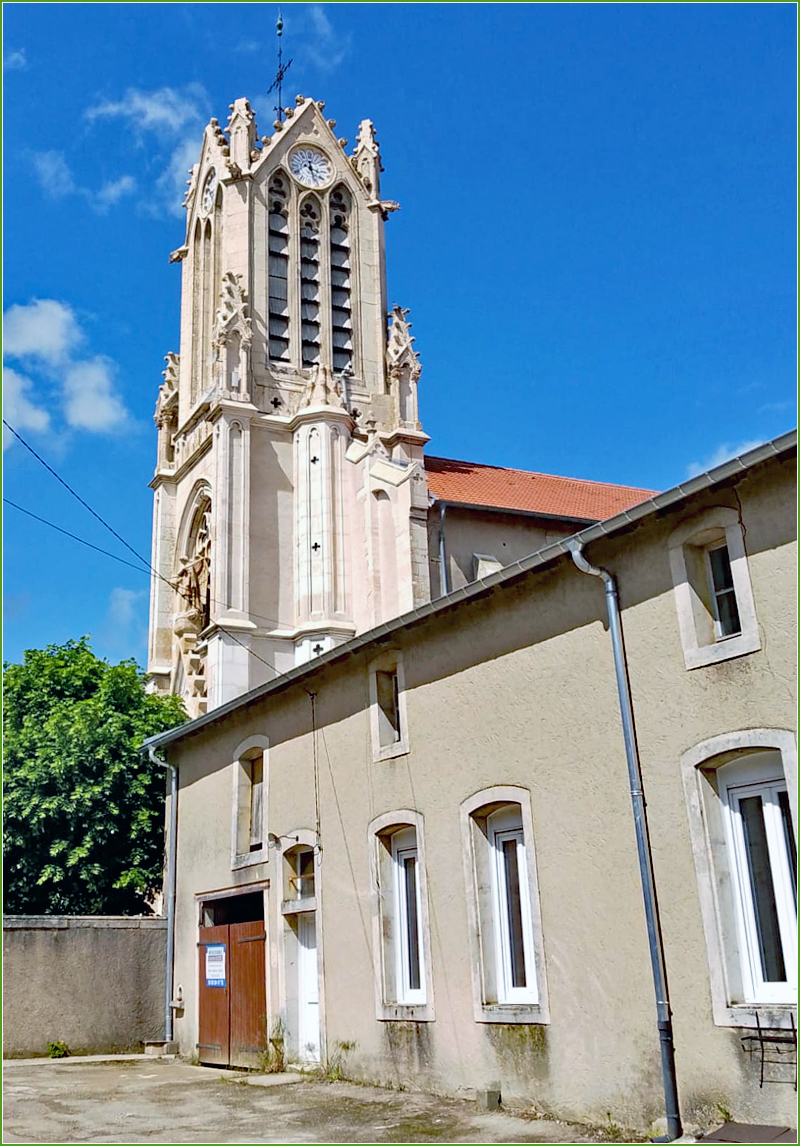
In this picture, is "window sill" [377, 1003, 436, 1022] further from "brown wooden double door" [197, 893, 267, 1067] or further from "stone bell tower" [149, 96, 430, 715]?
"stone bell tower" [149, 96, 430, 715]

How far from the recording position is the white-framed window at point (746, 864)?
815 centimetres

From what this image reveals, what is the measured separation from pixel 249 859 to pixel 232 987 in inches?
71.8

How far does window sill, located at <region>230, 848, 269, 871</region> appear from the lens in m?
14.9

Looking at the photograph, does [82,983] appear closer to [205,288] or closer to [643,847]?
[643,847]

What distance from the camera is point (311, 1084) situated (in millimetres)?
12508

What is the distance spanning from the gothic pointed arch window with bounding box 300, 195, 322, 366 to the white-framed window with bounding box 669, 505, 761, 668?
25.7 metres

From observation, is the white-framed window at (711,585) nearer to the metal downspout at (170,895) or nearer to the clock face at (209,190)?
the metal downspout at (170,895)

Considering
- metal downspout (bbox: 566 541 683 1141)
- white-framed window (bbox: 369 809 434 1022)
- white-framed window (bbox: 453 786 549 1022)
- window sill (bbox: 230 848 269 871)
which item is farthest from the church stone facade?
metal downspout (bbox: 566 541 683 1141)

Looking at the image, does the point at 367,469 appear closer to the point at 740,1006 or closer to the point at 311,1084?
the point at 311,1084

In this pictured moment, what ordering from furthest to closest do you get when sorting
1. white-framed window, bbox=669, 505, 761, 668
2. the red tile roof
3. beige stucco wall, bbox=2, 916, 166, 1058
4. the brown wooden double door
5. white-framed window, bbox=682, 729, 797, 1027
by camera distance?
the red tile roof, beige stucco wall, bbox=2, 916, 166, 1058, the brown wooden double door, white-framed window, bbox=669, 505, 761, 668, white-framed window, bbox=682, 729, 797, 1027

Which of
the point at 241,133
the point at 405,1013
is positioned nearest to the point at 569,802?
the point at 405,1013

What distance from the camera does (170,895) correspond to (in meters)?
17.8

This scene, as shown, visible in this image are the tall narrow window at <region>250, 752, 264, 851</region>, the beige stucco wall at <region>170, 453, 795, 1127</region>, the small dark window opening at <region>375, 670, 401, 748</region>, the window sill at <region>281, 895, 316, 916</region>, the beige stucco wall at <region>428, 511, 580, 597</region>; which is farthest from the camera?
the beige stucco wall at <region>428, 511, 580, 597</region>

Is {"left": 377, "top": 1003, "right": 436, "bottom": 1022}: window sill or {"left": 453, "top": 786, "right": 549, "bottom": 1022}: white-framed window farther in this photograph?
{"left": 377, "top": 1003, "right": 436, "bottom": 1022}: window sill
